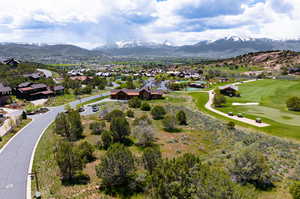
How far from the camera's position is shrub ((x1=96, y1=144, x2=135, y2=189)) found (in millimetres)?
22711

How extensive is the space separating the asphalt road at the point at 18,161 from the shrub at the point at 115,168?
8.92m

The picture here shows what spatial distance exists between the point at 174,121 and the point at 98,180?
77.5 ft

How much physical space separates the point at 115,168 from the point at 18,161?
56.2ft

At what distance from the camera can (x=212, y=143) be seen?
36.9m

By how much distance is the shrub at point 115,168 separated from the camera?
74.5 feet

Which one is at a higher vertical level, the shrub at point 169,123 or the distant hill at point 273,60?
the distant hill at point 273,60

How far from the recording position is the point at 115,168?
2275 centimetres

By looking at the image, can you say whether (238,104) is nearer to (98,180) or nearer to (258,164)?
(258,164)

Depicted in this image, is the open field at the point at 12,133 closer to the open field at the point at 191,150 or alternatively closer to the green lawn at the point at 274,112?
the open field at the point at 191,150

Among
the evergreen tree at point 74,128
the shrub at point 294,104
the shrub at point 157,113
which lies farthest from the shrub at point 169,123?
the shrub at point 294,104

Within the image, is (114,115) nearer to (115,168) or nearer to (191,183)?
(115,168)

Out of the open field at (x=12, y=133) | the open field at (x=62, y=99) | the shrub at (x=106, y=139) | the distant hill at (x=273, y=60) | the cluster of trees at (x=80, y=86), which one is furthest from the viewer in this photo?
the distant hill at (x=273, y=60)

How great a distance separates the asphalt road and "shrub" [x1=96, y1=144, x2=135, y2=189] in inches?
351

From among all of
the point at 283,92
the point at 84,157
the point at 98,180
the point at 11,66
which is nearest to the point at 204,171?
the point at 98,180
